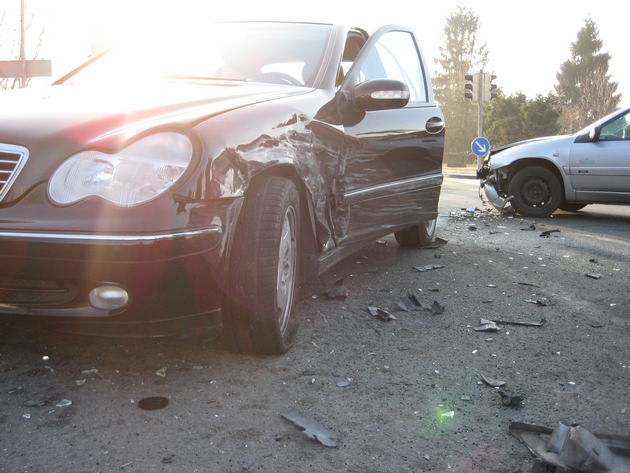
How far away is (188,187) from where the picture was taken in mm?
2594

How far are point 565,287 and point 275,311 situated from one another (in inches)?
110

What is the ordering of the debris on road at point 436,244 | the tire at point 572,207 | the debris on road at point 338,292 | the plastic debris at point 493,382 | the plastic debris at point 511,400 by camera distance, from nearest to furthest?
the plastic debris at point 511,400
the plastic debris at point 493,382
the debris on road at point 338,292
the debris on road at point 436,244
the tire at point 572,207

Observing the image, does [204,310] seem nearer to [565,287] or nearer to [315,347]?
[315,347]

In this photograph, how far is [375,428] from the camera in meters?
2.58

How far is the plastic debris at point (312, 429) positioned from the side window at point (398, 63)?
2396mm

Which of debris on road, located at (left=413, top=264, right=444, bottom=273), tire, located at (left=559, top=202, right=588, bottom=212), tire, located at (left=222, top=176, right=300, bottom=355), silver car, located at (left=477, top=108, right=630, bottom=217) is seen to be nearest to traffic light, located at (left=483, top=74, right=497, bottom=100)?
tire, located at (left=559, top=202, right=588, bottom=212)

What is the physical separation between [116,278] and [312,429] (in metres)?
0.92

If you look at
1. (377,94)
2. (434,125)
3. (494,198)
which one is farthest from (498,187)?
(377,94)

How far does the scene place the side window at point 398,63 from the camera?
4.62m

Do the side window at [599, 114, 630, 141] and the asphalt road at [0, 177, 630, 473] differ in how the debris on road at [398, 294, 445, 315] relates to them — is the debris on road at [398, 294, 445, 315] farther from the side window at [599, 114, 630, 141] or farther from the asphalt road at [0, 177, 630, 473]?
the side window at [599, 114, 630, 141]

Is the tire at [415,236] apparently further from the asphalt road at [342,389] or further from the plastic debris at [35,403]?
the plastic debris at [35,403]

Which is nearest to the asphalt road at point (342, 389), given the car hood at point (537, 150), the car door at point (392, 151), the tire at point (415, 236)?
the car door at point (392, 151)

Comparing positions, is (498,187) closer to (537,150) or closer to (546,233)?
(537,150)

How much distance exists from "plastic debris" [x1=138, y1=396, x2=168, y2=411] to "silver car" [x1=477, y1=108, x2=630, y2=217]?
809 cm
